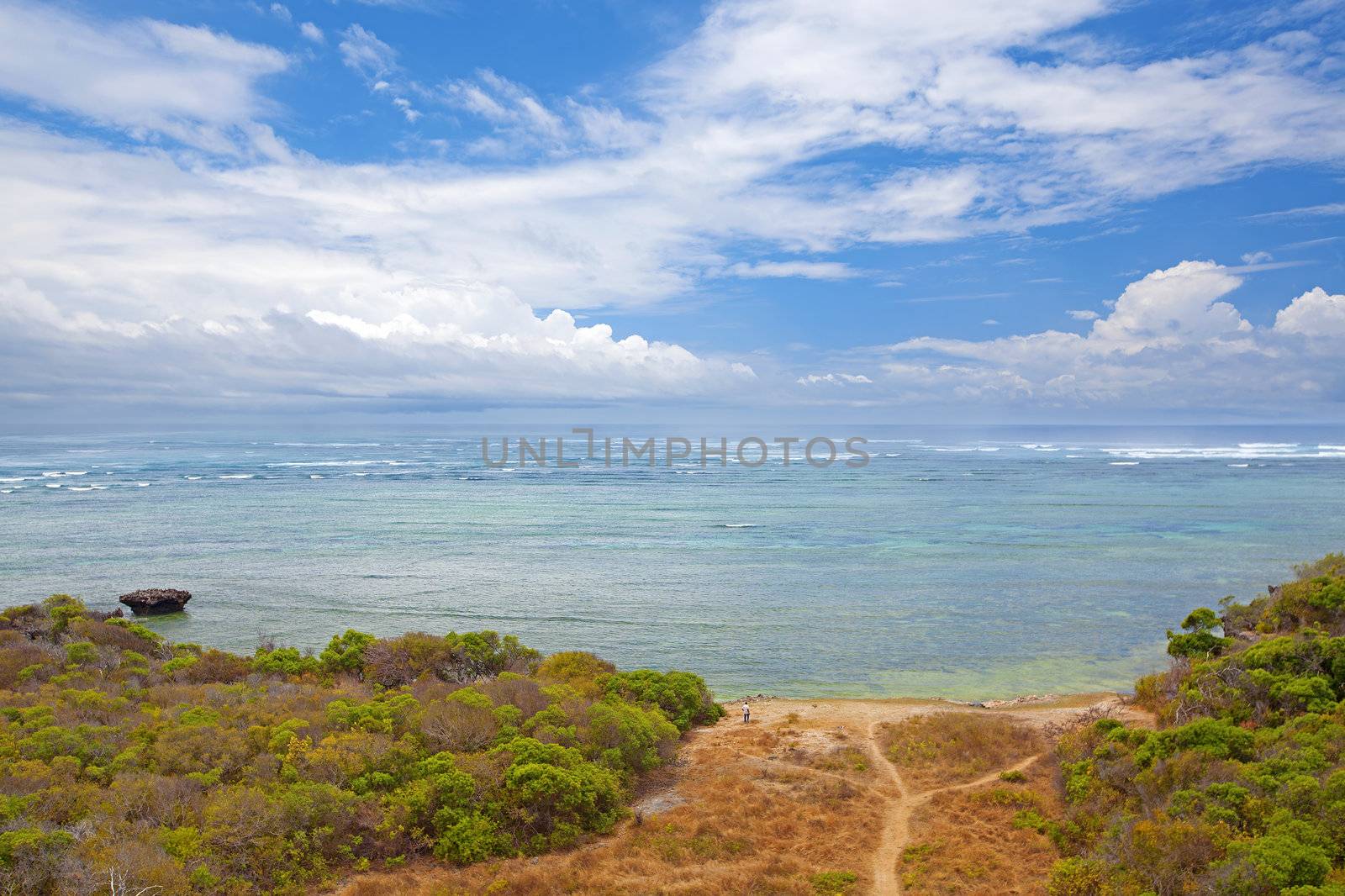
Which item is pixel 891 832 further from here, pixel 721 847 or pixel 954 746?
pixel 954 746

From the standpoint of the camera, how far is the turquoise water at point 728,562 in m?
34.5

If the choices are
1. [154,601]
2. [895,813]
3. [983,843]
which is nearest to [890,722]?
[895,813]

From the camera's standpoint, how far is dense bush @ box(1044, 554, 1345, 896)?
1244 centimetres

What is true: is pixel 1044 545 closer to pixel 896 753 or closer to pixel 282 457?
pixel 896 753

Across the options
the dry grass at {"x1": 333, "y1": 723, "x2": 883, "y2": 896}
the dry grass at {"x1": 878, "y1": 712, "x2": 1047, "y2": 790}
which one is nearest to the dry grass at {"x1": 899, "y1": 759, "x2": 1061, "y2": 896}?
the dry grass at {"x1": 878, "y1": 712, "x2": 1047, "y2": 790}

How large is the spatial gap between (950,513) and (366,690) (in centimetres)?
5966

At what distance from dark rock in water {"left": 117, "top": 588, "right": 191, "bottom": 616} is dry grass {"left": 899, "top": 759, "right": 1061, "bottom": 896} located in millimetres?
36616

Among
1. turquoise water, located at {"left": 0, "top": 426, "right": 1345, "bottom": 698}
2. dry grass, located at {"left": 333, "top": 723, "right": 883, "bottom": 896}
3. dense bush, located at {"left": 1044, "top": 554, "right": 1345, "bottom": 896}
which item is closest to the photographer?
dense bush, located at {"left": 1044, "top": 554, "right": 1345, "bottom": 896}

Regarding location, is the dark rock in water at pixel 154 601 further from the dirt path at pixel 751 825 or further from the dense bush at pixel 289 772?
the dirt path at pixel 751 825

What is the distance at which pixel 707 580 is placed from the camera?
46281mm

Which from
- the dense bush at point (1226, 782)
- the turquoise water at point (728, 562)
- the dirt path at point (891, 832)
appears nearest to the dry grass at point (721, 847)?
the dirt path at point (891, 832)

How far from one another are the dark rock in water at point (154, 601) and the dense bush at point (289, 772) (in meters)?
15.6

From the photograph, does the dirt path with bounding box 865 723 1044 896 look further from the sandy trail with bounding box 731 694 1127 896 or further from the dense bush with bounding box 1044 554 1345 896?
the dense bush with bounding box 1044 554 1345 896

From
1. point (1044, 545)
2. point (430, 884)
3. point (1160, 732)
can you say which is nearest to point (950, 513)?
point (1044, 545)
